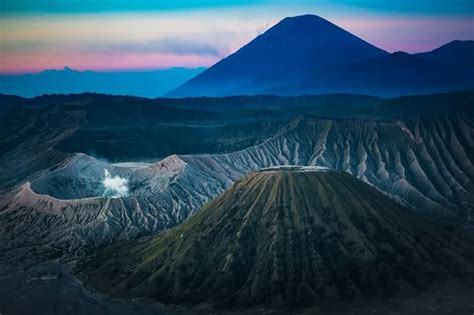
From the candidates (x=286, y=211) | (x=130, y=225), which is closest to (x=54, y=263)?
(x=130, y=225)

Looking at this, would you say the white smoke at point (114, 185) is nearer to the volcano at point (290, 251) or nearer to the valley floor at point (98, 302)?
the volcano at point (290, 251)

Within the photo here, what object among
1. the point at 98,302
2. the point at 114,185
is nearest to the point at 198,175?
the point at 114,185

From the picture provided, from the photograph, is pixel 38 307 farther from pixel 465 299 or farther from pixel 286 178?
pixel 465 299

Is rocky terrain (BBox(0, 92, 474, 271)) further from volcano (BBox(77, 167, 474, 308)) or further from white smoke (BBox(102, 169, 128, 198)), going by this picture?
volcano (BBox(77, 167, 474, 308))

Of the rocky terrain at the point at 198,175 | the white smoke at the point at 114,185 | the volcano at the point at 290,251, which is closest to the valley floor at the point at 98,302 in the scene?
the volcano at the point at 290,251

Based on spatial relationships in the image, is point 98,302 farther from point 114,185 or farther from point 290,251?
point 114,185

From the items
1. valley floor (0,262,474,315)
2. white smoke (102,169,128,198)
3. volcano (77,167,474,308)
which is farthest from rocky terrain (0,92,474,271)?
volcano (77,167,474,308)
